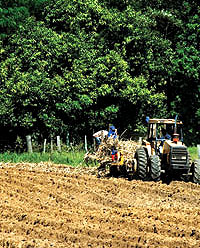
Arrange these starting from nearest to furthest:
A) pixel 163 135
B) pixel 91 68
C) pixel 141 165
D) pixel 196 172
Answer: pixel 196 172 < pixel 141 165 < pixel 163 135 < pixel 91 68

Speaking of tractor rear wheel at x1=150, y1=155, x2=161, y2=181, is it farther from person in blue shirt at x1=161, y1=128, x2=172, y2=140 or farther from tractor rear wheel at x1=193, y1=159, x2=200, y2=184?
person in blue shirt at x1=161, y1=128, x2=172, y2=140

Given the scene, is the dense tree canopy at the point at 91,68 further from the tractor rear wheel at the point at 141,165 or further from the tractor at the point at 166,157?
the tractor rear wheel at the point at 141,165

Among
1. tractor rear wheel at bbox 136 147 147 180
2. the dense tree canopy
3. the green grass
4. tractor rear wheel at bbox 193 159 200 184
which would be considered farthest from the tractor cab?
the dense tree canopy

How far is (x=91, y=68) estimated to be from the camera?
25.3m

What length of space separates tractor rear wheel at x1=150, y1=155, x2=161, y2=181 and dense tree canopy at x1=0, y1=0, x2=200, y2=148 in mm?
10804

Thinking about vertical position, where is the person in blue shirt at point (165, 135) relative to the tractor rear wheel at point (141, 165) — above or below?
above

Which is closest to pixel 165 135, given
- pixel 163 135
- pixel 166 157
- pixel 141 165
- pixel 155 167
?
pixel 163 135

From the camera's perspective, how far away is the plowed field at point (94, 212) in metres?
8.12

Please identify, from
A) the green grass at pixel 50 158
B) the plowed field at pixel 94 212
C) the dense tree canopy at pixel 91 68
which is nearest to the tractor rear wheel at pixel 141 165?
the plowed field at pixel 94 212

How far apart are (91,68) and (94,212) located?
15.8m

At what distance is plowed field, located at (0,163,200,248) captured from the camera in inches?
320

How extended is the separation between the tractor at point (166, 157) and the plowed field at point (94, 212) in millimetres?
375

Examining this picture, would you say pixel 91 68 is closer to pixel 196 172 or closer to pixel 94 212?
pixel 196 172

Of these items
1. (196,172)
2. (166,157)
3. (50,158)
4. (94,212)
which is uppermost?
(166,157)
